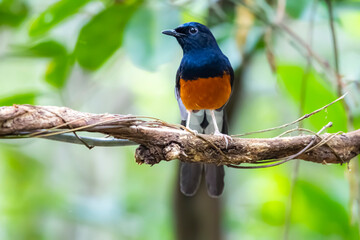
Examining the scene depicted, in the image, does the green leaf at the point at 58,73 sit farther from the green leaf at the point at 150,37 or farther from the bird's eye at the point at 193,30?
the bird's eye at the point at 193,30

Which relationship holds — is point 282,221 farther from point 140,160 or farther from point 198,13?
point 140,160

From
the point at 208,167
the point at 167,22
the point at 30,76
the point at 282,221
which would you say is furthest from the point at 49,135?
the point at 30,76

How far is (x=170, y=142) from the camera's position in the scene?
1743 mm

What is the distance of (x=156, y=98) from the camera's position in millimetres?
6523

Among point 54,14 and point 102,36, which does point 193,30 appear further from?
point 54,14

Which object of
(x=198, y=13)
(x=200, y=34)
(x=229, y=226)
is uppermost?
(x=198, y=13)

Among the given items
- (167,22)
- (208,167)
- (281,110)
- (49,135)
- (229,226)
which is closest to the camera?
(49,135)

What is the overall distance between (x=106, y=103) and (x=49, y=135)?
5.00 meters

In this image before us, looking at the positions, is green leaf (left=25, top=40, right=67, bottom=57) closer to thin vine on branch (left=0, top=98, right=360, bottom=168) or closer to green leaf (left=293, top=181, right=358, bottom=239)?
thin vine on branch (left=0, top=98, right=360, bottom=168)

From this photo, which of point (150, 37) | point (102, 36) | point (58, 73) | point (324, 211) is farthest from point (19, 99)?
point (324, 211)

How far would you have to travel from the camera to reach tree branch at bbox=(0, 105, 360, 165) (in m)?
1.46

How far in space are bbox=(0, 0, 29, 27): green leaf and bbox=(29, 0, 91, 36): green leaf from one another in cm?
62

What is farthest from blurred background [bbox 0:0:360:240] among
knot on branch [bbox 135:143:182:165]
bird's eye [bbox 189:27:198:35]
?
knot on branch [bbox 135:143:182:165]

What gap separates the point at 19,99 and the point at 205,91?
1119 mm
